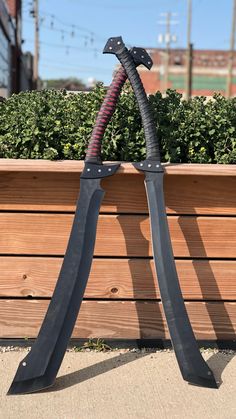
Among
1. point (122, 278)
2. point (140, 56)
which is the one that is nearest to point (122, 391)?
point (122, 278)

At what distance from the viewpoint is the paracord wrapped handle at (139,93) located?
116 inches

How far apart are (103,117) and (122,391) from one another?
4.63ft

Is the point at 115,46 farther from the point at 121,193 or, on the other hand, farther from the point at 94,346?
the point at 94,346

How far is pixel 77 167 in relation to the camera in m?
2.94

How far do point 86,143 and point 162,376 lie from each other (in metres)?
1.35

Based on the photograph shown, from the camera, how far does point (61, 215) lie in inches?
122

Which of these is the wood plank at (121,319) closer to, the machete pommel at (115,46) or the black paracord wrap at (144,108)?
the black paracord wrap at (144,108)

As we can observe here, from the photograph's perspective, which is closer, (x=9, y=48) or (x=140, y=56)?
(x=140, y=56)

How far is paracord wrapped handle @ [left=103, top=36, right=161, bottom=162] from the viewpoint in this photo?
9.68 ft

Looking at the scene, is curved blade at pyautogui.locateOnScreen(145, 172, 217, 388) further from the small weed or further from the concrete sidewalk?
the small weed

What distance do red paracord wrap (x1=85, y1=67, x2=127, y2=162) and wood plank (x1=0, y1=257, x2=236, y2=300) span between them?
2.10ft

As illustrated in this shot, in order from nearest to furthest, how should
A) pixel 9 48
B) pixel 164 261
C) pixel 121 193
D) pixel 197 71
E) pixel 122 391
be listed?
1. pixel 122 391
2. pixel 164 261
3. pixel 121 193
4. pixel 9 48
5. pixel 197 71

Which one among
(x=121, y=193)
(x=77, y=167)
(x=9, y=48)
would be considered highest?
(x=9, y=48)

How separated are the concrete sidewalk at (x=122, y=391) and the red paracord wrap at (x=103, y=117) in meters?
1.12
